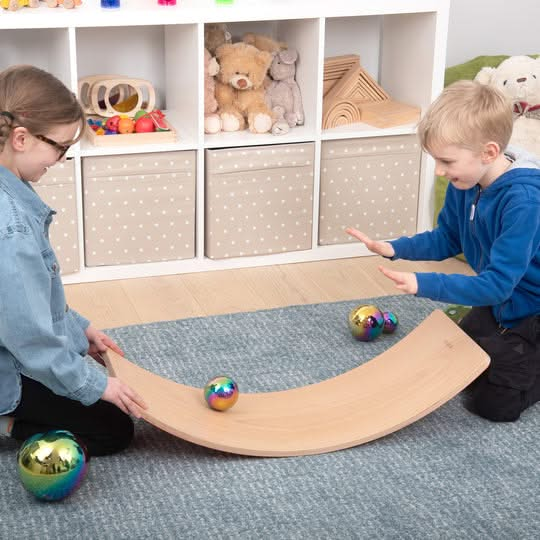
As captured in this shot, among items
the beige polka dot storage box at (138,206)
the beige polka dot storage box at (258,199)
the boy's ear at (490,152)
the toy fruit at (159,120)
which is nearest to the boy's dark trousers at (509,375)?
the boy's ear at (490,152)

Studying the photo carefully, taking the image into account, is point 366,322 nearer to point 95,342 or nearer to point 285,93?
point 95,342

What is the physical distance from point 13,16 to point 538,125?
1.40 meters

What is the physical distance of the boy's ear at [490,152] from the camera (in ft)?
6.07

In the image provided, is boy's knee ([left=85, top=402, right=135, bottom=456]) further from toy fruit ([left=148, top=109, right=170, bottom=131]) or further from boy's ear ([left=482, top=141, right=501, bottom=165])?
toy fruit ([left=148, top=109, right=170, bottom=131])

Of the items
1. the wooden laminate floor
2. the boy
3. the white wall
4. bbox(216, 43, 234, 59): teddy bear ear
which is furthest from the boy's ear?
the white wall

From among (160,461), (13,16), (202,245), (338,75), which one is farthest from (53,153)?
(338,75)

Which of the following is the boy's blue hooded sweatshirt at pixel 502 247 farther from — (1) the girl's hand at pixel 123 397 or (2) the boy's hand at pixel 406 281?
(1) the girl's hand at pixel 123 397

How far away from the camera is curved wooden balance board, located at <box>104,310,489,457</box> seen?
176cm

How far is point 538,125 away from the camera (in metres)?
2.74

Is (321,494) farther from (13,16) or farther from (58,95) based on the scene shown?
(13,16)

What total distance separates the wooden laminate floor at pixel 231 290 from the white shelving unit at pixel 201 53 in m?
0.04

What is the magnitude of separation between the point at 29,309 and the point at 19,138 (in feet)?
0.85

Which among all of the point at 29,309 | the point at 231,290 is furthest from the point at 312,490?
the point at 231,290

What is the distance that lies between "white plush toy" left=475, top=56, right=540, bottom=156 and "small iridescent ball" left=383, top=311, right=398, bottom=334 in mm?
754
